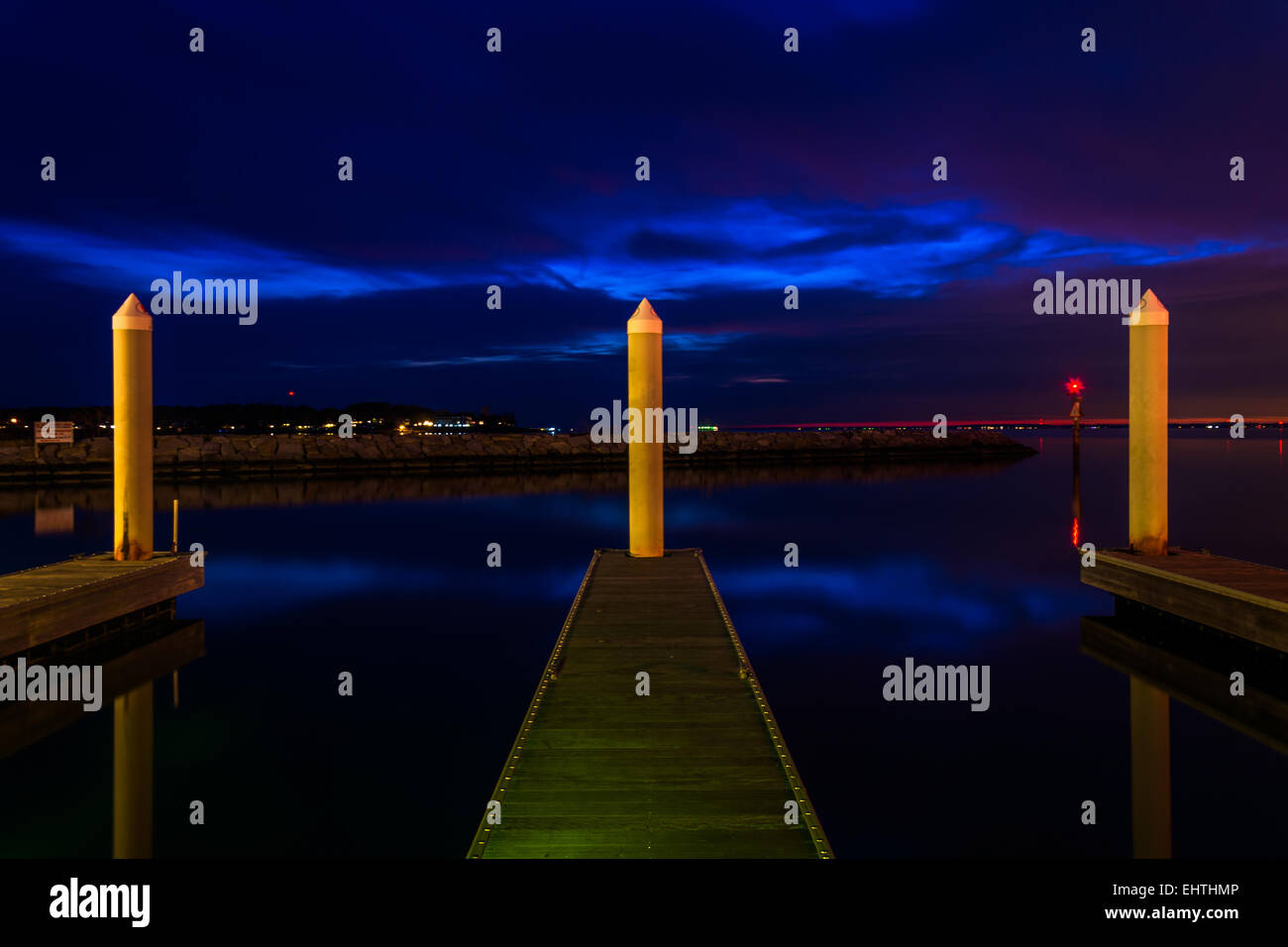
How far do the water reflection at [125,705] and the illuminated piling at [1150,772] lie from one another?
313 inches

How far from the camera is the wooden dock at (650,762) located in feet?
14.0

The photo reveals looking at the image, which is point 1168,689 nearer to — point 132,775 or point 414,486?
point 132,775

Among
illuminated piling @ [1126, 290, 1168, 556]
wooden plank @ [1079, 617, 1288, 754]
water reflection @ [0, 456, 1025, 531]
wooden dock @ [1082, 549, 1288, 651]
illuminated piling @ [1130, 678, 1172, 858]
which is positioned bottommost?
illuminated piling @ [1130, 678, 1172, 858]

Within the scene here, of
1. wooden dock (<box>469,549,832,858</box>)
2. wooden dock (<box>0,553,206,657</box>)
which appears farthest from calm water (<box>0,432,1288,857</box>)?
wooden dock (<box>469,549,832,858</box>)

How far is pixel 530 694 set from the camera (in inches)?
404

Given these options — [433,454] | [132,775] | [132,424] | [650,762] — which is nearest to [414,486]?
[433,454]

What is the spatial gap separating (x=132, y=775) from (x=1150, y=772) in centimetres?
964

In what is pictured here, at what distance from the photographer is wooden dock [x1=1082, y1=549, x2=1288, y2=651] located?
895 centimetres

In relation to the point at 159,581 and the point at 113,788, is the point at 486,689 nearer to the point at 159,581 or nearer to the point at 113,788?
the point at 113,788

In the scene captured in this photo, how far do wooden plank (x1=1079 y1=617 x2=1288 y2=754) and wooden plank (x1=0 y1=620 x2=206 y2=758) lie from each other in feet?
39.7

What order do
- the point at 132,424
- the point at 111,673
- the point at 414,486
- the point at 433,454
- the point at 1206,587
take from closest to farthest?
the point at 1206,587 < the point at 111,673 < the point at 132,424 < the point at 414,486 < the point at 433,454

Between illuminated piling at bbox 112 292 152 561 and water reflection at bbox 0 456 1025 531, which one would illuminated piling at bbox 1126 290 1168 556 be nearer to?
illuminated piling at bbox 112 292 152 561
